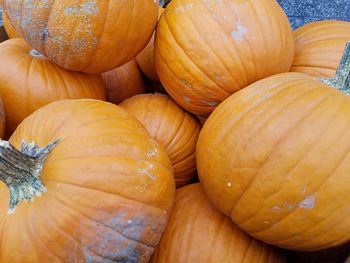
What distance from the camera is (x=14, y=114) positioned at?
1.61 meters

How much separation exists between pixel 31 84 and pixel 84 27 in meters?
0.34

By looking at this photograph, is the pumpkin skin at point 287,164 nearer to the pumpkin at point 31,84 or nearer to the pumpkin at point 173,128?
the pumpkin at point 173,128

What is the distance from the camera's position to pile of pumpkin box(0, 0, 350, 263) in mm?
1095

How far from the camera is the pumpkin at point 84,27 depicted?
1.38 metres

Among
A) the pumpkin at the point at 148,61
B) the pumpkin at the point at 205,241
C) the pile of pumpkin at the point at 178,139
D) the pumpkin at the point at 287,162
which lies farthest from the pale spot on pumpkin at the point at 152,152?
the pumpkin at the point at 148,61

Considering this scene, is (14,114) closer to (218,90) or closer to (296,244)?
(218,90)

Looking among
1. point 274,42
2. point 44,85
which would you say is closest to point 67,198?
point 44,85

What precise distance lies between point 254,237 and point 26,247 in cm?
69

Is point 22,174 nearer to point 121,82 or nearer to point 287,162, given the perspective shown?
point 287,162

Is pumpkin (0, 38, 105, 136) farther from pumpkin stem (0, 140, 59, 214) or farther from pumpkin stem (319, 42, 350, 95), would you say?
pumpkin stem (319, 42, 350, 95)

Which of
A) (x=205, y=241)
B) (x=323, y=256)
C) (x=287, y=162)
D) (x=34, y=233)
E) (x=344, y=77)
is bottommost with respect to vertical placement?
(x=323, y=256)

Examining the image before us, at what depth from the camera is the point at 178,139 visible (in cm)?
164

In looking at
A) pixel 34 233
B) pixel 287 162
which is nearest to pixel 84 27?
pixel 34 233

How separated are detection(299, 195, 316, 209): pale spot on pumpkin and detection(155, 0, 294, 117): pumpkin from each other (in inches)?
20.1
